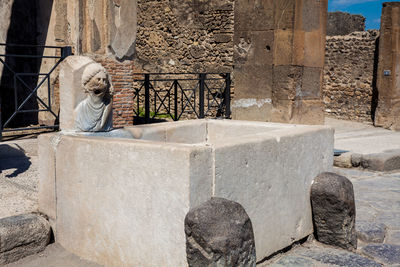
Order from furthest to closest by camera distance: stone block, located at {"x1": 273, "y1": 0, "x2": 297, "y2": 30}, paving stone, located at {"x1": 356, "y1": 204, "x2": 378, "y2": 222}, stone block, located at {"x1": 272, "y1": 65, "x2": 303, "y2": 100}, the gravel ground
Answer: stone block, located at {"x1": 272, "y1": 65, "x2": 303, "y2": 100}, stone block, located at {"x1": 273, "y1": 0, "x2": 297, "y2": 30}, paving stone, located at {"x1": 356, "y1": 204, "x2": 378, "y2": 222}, the gravel ground

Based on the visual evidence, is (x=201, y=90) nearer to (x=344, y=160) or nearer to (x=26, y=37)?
(x=344, y=160)

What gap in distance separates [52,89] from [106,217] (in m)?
4.72

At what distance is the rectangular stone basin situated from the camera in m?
2.48

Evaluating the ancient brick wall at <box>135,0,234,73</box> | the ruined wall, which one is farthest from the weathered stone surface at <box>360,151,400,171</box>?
the ruined wall

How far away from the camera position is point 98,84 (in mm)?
3178

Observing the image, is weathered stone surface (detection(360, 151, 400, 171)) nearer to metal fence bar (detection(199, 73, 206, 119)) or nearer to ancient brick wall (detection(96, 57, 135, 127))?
metal fence bar (detection(199, 73, 206, 119))

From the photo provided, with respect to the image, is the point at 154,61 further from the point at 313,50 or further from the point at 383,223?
the point at 383,223

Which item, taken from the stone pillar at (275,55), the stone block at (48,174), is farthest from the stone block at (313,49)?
the stone block at (48,174)

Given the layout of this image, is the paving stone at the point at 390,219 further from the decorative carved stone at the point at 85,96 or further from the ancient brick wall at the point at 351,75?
the ancient brick wall at the point at 351,75

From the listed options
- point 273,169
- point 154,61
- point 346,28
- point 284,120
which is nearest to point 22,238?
point 273,169

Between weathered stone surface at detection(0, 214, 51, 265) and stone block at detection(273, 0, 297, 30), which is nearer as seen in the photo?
weathered stone surface at detection(0, 214, 51, 265)

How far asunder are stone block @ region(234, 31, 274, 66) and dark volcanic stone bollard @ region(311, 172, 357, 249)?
318cm

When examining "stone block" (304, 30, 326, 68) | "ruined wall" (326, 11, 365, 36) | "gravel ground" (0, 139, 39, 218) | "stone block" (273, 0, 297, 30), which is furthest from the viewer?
"ruined wall" (326, 11, 365, 36)

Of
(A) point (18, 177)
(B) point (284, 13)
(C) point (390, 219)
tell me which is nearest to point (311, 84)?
(B) point (284, 13)
